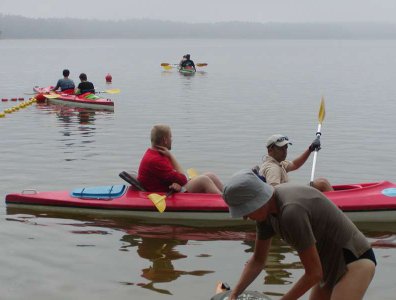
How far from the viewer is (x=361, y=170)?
14914mm

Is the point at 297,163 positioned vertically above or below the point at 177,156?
above

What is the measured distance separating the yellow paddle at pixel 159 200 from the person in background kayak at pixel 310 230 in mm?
5127

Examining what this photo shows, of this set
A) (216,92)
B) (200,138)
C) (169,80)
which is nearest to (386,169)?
(200,138)

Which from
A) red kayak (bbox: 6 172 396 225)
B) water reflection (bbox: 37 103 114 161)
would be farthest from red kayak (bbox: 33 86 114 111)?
red kayak (bbox: 6 172 396 225)

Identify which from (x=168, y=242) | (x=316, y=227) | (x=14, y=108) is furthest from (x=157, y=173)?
(x=14, y=108)

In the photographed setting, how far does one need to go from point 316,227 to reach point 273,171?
4.27 meters

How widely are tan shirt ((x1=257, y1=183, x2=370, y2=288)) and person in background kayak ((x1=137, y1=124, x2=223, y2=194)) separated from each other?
500cm

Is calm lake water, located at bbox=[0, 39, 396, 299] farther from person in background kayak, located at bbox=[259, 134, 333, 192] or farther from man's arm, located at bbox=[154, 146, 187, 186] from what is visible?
person in background kayak, located at bbox=[259, 134, 333, 192]

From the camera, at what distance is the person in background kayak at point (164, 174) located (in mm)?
9562

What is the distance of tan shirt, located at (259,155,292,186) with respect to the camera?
8.59 m

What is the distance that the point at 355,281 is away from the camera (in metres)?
4.50

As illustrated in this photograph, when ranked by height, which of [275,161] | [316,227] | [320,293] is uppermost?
[316,227]

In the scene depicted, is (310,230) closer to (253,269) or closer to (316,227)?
(316,227)

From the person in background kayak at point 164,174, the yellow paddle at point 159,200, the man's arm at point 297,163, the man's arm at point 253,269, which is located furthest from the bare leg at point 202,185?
the man's arm at point 253,269
